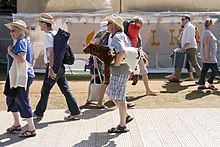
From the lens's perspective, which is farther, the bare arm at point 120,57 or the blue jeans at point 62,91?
the blue jeans at point 62,91

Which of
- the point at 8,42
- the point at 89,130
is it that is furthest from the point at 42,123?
the point at 8,42

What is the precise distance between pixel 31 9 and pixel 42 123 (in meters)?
7.25

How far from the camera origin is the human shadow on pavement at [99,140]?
19.8 ft

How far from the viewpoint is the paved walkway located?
610cm

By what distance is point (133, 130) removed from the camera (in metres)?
6.72

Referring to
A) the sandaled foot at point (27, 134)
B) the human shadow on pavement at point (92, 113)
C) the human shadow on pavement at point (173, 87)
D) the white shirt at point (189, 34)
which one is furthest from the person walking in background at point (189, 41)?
the sandaled foot at point (27, 134)

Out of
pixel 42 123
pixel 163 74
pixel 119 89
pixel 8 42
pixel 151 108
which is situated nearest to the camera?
pixel 119 89

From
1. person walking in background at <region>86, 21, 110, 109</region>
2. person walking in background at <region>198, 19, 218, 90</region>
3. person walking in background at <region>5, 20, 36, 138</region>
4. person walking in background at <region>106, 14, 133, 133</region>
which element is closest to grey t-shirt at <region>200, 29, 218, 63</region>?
person walking in background at <region>198, 19, 218, 90</region>

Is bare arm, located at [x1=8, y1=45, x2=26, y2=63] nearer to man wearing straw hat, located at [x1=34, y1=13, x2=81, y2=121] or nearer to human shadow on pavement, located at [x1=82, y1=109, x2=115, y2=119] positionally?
man wearing straw hat, located at [x1=34, y1=13, x2=81, y2=121]

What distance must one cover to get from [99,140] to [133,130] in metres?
0.71

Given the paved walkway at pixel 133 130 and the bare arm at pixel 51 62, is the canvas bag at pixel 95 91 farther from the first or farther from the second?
the bare arm at pixel 51 62

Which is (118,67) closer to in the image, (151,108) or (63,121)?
(63,121)

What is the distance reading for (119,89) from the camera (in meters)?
6.38

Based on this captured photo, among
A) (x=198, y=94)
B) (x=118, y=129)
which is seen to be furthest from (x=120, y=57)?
(x=198, y=94)
